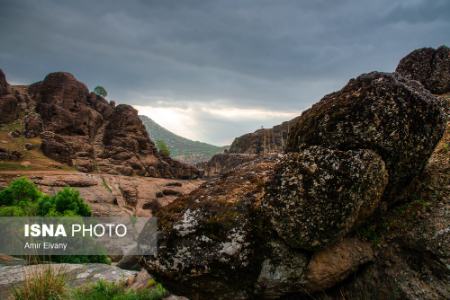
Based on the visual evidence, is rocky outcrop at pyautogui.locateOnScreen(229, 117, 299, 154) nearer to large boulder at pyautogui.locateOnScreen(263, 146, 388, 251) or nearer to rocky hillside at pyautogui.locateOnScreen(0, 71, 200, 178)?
rocky hillside at pyautogui.locateOnScreen(0, 71, 200, 178)

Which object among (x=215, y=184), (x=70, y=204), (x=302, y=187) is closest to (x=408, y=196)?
(x=302, y=187)

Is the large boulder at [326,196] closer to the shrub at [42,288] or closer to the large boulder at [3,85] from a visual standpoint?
the shrub at [42,288]

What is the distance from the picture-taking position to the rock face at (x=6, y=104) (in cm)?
11362

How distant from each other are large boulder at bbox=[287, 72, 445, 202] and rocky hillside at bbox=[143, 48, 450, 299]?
0.07 ft

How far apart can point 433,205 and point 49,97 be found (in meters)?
139

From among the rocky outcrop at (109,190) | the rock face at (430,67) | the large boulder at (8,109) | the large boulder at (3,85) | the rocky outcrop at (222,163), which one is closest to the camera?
the rock face at (430,67)

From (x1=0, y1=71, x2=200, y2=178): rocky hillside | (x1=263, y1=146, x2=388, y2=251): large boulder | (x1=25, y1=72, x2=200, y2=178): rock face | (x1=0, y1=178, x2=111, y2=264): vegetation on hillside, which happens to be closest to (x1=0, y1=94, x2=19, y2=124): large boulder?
(x1=0, y1=71, x2=200, y2=178): rocky hillside

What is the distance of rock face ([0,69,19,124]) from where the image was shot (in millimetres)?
113625

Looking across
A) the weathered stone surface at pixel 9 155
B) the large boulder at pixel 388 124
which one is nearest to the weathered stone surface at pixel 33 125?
the weathered stone surface at pixel 9 155

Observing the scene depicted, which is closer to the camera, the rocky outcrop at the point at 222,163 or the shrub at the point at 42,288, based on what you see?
the shrub at the point at 42,288

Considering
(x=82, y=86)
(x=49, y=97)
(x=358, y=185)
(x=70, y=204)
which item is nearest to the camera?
(x=358, y=185)

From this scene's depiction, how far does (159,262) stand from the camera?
7000 millimetres

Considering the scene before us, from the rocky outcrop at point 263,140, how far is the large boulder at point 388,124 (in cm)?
15967

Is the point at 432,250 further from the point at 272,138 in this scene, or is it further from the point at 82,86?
the point at 272,138
